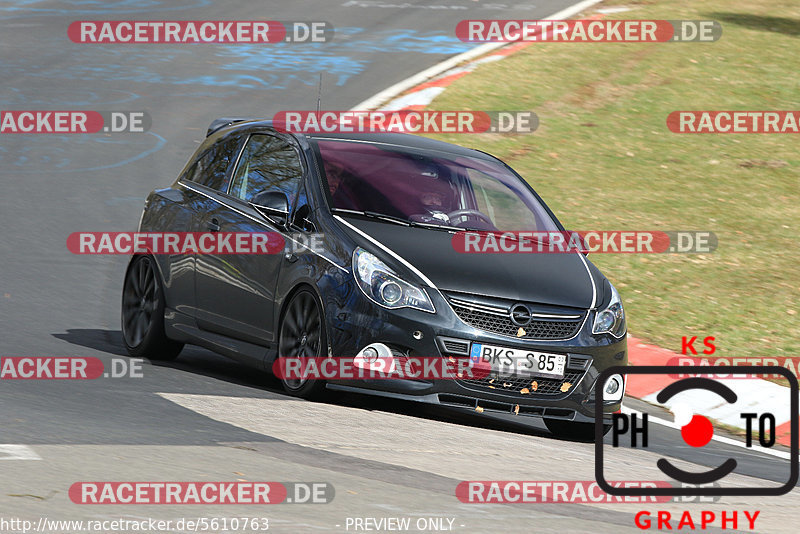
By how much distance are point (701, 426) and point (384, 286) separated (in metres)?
2.84

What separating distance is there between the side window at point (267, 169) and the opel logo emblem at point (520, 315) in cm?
180

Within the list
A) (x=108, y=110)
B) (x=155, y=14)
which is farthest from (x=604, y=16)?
(x=108, y=110)

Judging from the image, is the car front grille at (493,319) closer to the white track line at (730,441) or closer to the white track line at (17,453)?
the white track line at (730,441)

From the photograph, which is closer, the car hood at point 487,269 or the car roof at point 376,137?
the car hood at point 487,269

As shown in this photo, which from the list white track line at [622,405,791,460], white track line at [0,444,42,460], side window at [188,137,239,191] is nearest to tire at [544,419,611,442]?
white track line at [622,405,791,460]

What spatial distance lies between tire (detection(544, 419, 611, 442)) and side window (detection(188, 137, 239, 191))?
2.85 meters

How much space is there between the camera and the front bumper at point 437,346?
26.1 ft

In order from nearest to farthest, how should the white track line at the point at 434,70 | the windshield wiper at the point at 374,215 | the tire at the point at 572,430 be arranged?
the windshield wiper at the point at 374,215 < the tire at the point at 572,430 < the white track line at the point at 434,70

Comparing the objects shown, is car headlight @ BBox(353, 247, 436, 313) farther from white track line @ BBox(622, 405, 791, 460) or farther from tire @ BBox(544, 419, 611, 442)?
white track line @ BBox(622, 405, 791, 460)

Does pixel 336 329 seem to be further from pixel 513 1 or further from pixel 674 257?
pixel 513 1

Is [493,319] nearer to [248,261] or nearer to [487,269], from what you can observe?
[487,269]

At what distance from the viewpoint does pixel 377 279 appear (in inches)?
319

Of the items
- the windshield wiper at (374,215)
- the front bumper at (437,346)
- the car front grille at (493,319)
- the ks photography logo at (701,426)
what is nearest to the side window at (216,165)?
the windshield wiper at (374,215)

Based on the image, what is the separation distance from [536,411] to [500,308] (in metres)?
0.69
